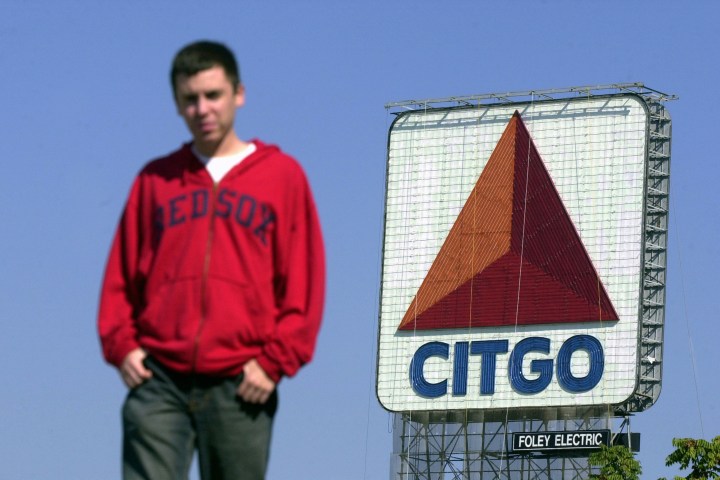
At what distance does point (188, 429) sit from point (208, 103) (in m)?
1.20

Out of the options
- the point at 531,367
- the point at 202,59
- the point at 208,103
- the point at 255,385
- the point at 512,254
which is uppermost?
the point at 512,254

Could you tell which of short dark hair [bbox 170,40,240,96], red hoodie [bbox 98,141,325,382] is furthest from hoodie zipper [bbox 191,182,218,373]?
short dark hair [bbox 170,40,240,96]

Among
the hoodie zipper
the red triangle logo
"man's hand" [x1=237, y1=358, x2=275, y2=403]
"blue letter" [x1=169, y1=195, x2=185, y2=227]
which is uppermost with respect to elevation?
the red triangle logo

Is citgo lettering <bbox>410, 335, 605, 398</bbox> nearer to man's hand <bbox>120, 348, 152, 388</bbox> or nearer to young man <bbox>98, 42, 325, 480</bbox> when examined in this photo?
young man <bbox>98, 42, 325, 480</bbox>

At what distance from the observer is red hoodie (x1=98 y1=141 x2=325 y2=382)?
631 centimetres

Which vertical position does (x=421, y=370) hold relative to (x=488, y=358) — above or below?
below

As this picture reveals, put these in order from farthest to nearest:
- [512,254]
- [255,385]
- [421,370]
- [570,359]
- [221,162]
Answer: [512,254]
[421,370]
[570,359]
[221,162]
[255,385]

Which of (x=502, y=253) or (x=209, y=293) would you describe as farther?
(x=502, y=253)

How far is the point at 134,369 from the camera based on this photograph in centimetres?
631

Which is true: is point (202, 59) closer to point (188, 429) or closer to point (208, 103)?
point (208, 103)

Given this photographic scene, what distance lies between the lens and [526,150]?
55.9 m

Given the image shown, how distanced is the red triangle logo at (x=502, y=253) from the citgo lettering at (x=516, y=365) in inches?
32.8

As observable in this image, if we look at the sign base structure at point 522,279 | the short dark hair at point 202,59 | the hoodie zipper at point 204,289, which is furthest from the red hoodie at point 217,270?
the sign base structure at point 522,279

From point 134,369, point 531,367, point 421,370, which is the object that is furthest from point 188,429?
point 421,370
